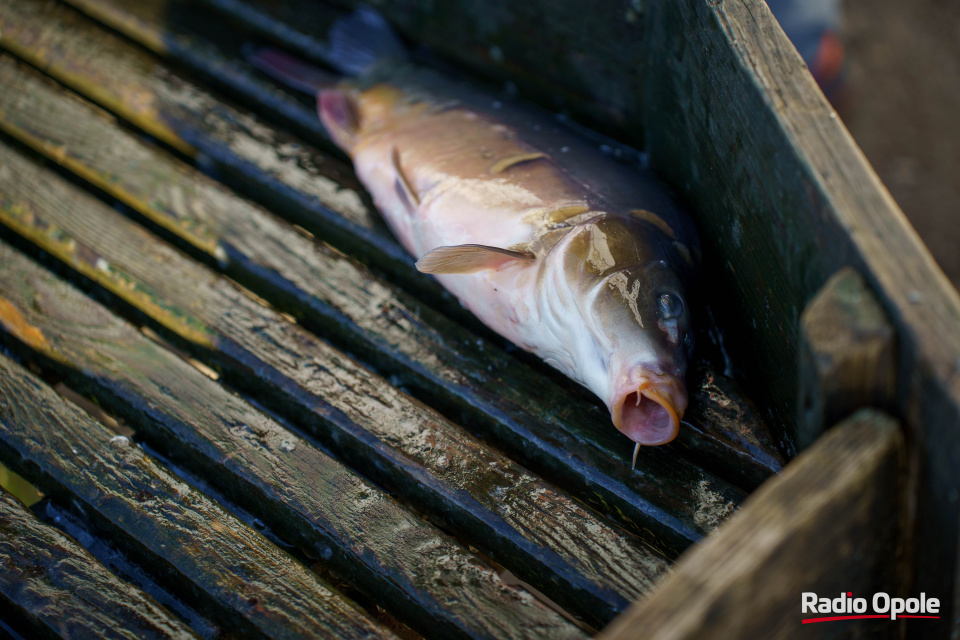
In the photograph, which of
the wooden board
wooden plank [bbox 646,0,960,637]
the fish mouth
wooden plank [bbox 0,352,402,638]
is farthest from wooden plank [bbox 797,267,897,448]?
wooden plank [bbox 0,352,402,638]

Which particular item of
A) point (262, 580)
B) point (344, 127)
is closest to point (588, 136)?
point (344, 127)

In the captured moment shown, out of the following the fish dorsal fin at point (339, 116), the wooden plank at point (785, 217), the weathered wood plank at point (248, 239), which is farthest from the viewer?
the fish dorsal fin at point (339, 116)

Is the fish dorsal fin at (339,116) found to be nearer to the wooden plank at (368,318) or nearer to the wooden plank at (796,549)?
the wooden plank at (368,318)

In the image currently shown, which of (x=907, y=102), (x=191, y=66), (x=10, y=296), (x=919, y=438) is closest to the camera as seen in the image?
(x=919, y=438)

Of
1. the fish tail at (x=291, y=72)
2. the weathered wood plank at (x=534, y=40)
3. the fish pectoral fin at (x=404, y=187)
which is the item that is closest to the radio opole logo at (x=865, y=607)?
the fish pectoral fin at (x=404, y=187)

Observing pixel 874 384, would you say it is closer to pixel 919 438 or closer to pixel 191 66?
pixel 919 438

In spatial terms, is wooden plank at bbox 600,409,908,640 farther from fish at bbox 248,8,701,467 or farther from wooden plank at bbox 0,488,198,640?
wooden plank at bbox 0,488,198,640
